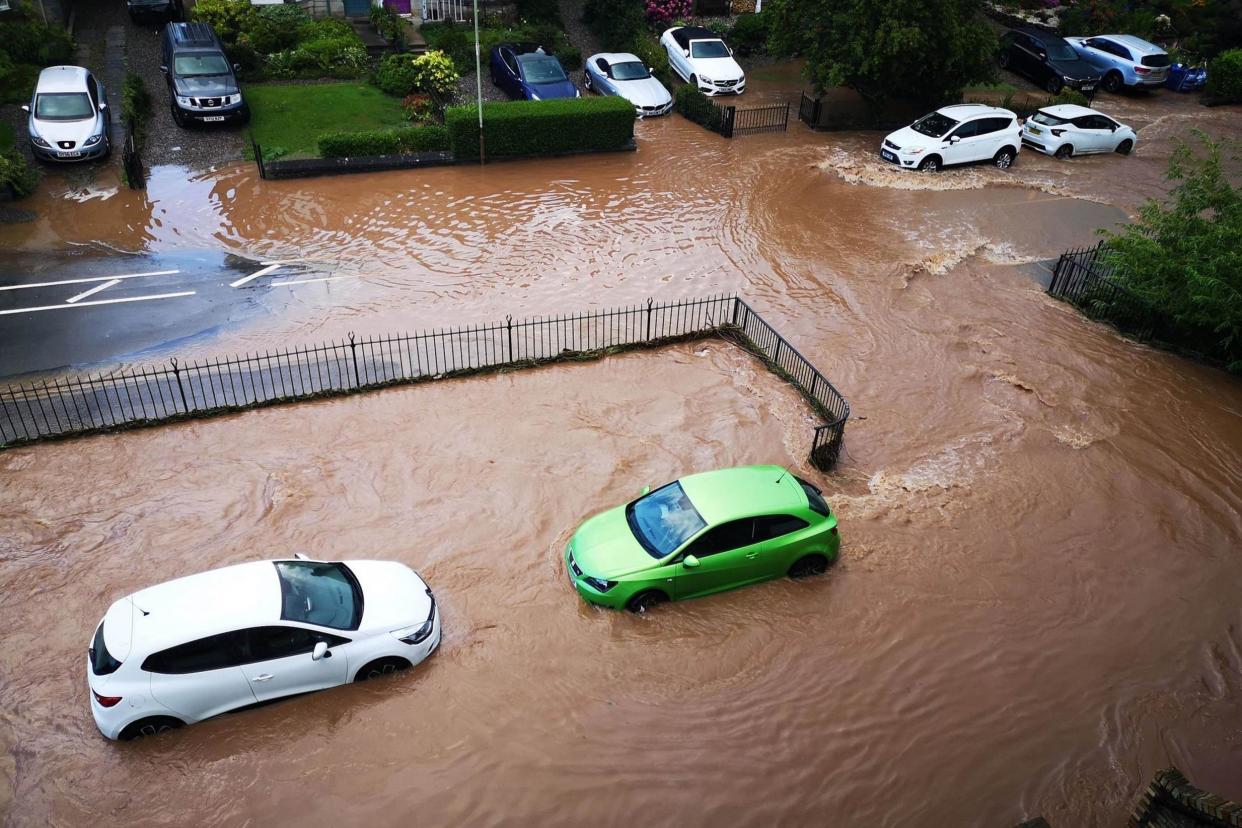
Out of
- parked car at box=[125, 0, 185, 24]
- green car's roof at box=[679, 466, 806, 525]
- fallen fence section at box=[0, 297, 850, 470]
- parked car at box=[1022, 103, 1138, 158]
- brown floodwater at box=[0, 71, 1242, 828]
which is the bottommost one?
brown floodwater at box=[0, 71, 1242, 828]

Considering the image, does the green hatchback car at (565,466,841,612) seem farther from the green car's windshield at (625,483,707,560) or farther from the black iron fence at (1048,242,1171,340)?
the black iron fence at (1048,242,1171,340)

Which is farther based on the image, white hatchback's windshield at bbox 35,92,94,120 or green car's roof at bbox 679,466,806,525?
white hatchback's windshield at bbox 35,92,94,120

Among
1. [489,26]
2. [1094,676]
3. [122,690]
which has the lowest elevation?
[1094,676]

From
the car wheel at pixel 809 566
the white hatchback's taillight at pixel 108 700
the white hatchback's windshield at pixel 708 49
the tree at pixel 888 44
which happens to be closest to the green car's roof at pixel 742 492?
the car wheel at pixel 809 566

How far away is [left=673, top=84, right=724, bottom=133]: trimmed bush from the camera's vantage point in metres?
26.2

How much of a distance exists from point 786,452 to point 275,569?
7.78m

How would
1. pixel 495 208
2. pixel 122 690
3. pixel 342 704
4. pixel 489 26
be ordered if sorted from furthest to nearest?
pixel 489 26 → pixel 495 208 → pixel 342 704 → pixel 122 690

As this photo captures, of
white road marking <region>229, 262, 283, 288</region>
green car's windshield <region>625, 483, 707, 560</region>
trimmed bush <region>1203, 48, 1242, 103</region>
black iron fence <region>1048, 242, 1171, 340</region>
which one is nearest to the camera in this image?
green car's windshield <region>625, 483, 707, 560</region>

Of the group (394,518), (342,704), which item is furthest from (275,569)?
(394,518)

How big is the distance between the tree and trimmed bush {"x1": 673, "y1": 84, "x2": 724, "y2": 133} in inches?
118

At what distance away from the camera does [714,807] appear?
8609 mm

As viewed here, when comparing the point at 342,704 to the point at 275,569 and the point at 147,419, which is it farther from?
the point at 147,419

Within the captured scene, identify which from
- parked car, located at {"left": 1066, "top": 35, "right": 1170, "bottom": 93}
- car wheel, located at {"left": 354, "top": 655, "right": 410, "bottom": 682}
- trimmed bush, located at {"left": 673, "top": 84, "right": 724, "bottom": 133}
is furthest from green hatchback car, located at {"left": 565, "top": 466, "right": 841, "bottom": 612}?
parked car, located at {"left": 1066, "top": 35, "right": 1170, "bottom": 93}

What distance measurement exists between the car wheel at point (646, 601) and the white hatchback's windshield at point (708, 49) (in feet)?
76.0
